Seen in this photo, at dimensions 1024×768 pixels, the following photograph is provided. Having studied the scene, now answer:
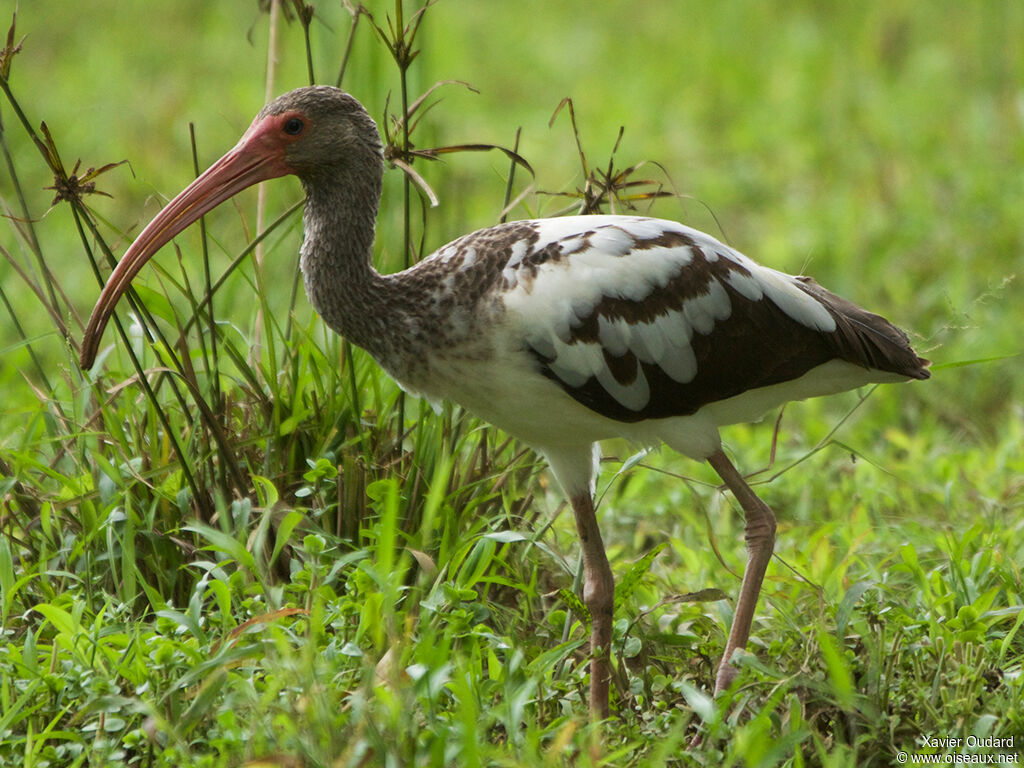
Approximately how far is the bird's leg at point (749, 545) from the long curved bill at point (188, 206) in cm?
145

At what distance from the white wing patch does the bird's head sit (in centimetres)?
55

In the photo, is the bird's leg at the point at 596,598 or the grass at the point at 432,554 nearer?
the grass at the point at 432,554

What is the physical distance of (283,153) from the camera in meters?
3.41

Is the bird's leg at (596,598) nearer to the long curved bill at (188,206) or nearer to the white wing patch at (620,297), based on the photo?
the white wing patch at (620,297)

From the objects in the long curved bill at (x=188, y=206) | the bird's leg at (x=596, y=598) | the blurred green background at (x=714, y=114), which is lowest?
the bird's leg at (x=596, y=598)

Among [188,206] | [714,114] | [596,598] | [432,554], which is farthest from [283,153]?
[714,114]

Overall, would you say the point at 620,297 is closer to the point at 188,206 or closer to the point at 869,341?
the point at 869,341

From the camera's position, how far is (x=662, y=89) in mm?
9211

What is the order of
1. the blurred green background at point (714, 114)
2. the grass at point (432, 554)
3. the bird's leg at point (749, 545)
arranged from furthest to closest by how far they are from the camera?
the blurred green background at point (714, 114) → the bird's leg at point (749, 545) → the grass at point (432, 554)

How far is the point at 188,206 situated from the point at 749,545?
1777 millimetres

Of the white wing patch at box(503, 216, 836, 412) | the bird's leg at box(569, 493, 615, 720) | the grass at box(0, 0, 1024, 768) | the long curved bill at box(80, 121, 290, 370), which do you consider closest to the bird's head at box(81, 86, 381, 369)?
the long curved bill at box(80, 121, 290, 370)

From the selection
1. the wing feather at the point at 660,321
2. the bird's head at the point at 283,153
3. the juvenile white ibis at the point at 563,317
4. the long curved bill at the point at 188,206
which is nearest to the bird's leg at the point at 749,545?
the juvenile white ibis at the point at 563,317

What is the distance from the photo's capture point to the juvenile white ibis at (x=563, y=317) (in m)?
3.27

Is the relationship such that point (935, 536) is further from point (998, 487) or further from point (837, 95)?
point (837, 95)
